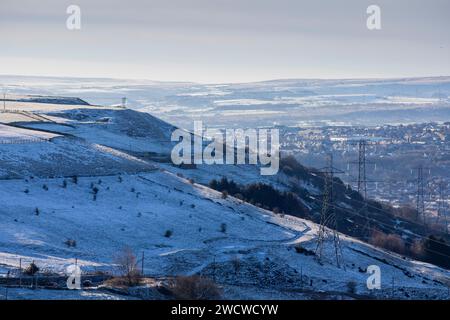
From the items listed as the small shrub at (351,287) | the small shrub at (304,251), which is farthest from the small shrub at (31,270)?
the small shrub at (304,251)

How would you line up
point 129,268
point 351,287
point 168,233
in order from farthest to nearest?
point 168,233 < point 351,287 < point 129,268

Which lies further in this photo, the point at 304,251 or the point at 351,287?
the point at 304,251

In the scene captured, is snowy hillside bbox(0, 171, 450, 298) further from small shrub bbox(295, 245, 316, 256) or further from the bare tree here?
the bare tree

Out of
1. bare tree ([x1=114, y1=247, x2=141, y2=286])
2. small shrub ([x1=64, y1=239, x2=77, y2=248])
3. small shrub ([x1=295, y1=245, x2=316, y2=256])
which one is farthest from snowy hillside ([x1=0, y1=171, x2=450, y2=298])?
bare tree ([x1=114, y1=247, x2=141, y2=286])

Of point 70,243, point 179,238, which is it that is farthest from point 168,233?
point 70,243

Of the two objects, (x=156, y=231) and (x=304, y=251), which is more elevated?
(x=156, y=231)

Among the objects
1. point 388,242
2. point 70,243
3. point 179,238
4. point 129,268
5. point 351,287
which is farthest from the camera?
point 388,242

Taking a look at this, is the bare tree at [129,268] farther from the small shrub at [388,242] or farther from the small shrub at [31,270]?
the small shrub at [388,242]

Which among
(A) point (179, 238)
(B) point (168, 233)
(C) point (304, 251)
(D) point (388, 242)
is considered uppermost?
(B) point (168, 233)

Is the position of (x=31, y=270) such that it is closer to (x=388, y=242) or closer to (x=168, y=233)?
(x=168, y=233)
